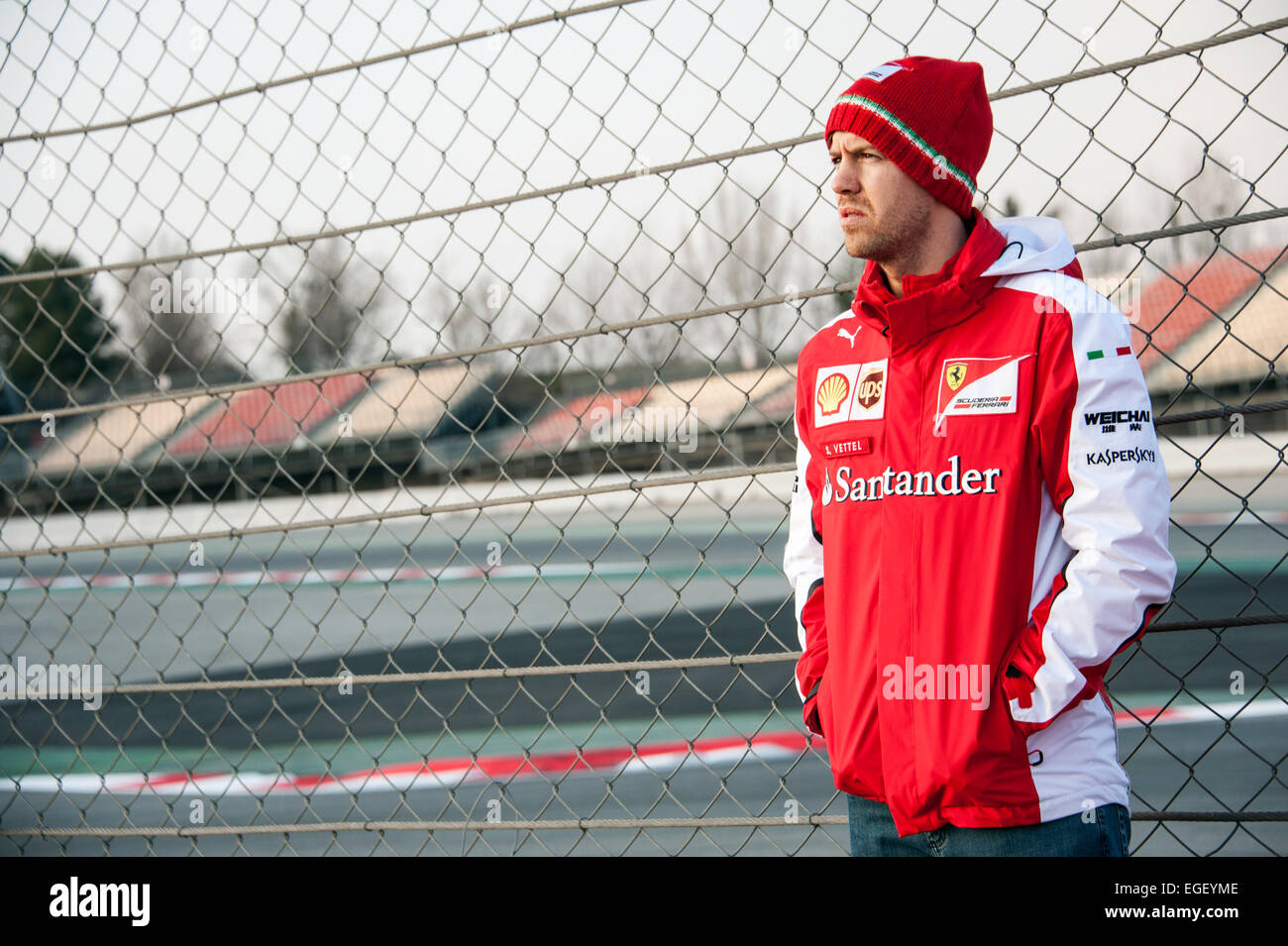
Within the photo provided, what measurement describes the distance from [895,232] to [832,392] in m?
0.29

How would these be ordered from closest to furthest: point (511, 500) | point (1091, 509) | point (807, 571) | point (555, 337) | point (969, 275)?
point (1091, 509), point (969, 275), point (807, 571), point (511, 500), point (555, 337)

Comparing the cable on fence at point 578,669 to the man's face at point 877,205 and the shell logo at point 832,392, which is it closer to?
the shell logo at point 832,392

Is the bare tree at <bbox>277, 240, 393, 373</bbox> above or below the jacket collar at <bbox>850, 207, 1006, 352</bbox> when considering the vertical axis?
above

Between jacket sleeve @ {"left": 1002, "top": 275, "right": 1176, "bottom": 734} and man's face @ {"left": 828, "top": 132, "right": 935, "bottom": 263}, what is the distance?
10.6 inches

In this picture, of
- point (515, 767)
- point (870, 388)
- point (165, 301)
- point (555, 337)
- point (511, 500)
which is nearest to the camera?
point (870, 388)

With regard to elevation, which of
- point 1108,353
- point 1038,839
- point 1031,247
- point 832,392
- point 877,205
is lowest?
point 1038,839

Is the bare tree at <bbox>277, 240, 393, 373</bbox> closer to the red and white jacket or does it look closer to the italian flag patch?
the red and white jacket

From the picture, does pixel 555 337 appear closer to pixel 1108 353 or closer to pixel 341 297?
pixel 341 297

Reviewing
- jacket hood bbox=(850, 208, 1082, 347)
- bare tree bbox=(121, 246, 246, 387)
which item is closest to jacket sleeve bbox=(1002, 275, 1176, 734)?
jacket hood bbox=(850, 208, 1082, 347)

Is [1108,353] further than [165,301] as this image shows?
No

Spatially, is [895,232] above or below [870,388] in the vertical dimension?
above

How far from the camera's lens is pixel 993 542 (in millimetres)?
1740

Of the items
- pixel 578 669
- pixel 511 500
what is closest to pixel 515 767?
pixel 578 669

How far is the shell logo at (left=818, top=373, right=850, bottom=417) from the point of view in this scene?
1.97 meters
